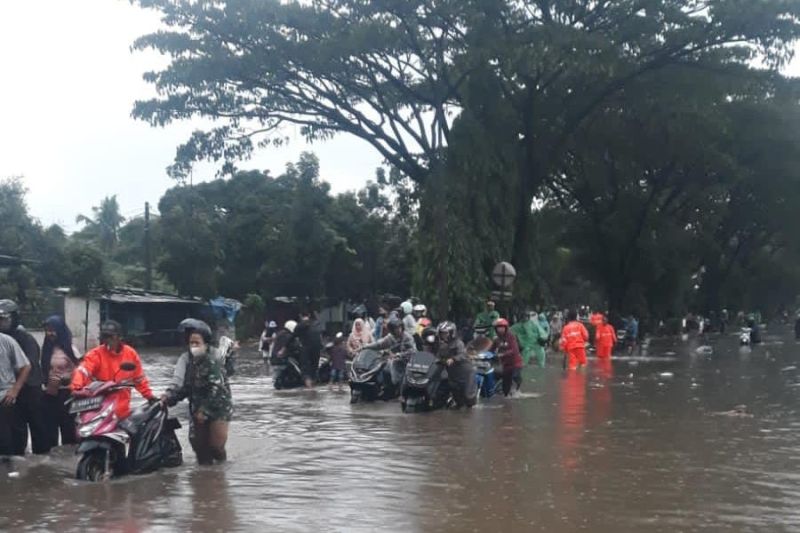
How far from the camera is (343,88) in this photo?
95.2 feet

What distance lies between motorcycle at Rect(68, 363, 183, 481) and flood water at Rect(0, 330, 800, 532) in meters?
0.22

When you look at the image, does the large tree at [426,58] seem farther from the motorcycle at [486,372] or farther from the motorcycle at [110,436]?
the motorcycle at [110,436]

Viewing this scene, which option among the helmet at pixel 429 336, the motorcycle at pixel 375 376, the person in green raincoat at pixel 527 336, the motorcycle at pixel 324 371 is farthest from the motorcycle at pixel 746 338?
the helmet at pixel 429 336

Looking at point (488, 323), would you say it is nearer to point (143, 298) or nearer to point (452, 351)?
point (452, 351)

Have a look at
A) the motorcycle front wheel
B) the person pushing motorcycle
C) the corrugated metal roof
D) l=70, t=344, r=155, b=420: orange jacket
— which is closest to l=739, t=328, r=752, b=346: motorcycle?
the corrugated metal roof

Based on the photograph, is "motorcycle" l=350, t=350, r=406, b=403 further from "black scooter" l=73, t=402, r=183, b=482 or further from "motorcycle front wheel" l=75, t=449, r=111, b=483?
"motorcycle front wheel" l=75, t=449, r=111, b=483

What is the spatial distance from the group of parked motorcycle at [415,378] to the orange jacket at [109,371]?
563 cm

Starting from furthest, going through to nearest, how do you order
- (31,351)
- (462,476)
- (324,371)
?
1. (324,371)
2. (31,351)
3. (462,476)

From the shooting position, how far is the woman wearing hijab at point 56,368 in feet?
35.9

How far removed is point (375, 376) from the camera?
1639cm

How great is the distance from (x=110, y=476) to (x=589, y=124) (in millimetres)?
29754

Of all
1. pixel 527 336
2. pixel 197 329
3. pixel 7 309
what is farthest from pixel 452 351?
pixel 527 336

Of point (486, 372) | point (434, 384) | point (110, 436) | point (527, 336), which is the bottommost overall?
point (110, 436)

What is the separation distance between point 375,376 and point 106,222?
6015 centimetres
